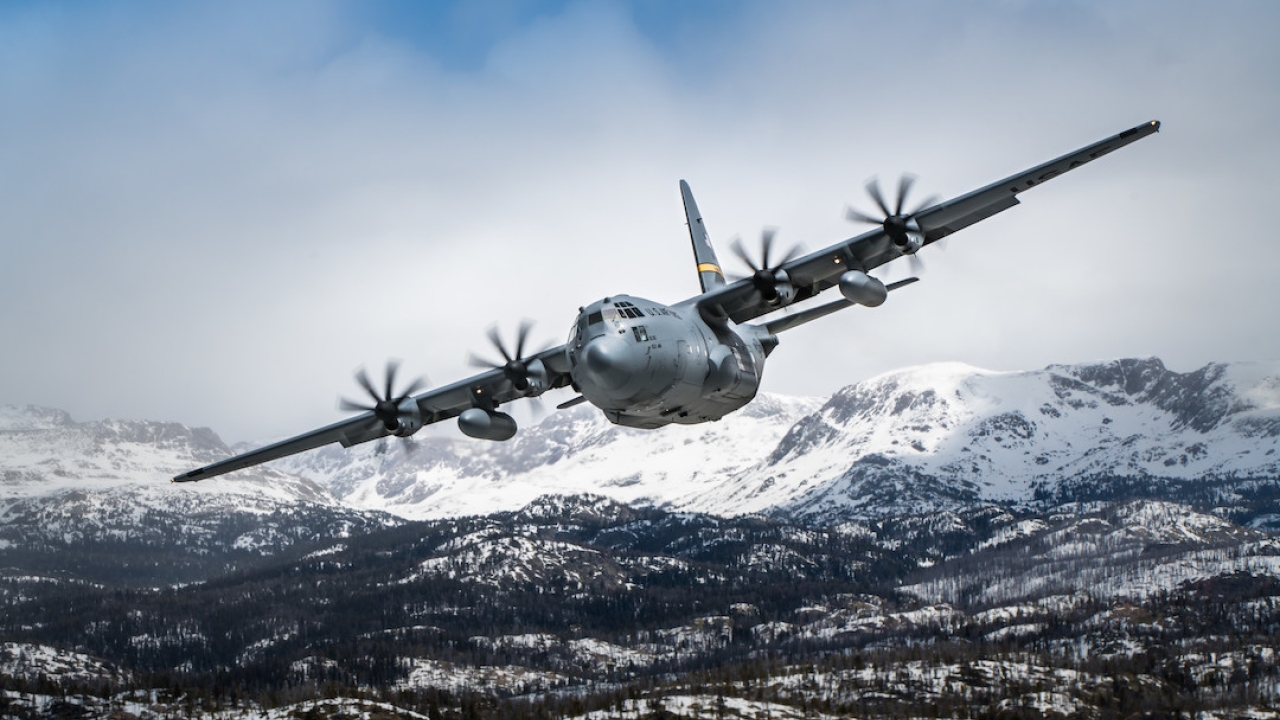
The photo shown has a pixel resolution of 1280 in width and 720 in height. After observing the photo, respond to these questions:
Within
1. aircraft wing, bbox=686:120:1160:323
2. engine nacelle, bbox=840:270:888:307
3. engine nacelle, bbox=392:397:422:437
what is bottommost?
engine nacelle, bbox=392:397:422:437

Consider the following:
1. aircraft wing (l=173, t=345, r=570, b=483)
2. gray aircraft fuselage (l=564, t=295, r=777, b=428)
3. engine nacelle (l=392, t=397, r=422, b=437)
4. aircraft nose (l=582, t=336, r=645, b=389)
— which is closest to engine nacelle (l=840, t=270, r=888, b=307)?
gray aircraft fuselage (l=564, t=295, r=777, b=428)

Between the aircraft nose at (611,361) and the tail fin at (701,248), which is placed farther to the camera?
the tail fin at (701,248)

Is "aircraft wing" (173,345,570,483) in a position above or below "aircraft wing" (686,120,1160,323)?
below

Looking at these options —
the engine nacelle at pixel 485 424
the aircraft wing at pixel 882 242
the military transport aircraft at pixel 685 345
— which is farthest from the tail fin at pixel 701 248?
the engine nacelle at pixel 485 424

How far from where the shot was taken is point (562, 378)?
54344mm

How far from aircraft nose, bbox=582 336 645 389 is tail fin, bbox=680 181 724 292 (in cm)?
1341

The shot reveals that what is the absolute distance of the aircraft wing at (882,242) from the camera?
148 ft

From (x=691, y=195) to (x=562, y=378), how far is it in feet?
43.8

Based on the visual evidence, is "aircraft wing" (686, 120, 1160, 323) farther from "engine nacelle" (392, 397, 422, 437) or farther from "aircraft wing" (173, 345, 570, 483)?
"engine nacelle" (392, 397, 422, 437)

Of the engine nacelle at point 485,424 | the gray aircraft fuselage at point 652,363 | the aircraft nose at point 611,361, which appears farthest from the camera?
the engine nacelle at point 485,424

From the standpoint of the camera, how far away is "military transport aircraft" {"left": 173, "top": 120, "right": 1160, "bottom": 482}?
4400cm

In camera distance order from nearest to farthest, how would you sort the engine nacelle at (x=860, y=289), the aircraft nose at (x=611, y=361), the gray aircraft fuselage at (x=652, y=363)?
the aircraft nose at (x=611, y=361) → the gray aircraft fuselage at (x=652, y=363) → the engine nacelle at (x=860, y=289)

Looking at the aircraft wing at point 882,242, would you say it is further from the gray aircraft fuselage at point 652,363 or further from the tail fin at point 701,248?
the tail fin at point 701,248

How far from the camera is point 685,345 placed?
45.6 meters
